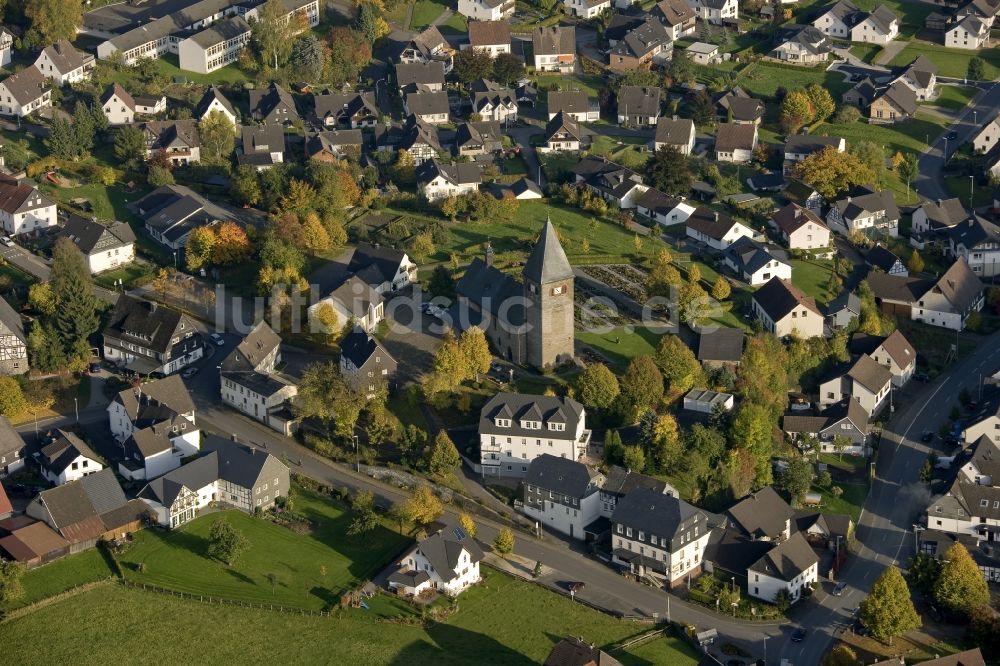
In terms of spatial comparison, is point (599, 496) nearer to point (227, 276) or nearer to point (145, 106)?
point (227, 276)

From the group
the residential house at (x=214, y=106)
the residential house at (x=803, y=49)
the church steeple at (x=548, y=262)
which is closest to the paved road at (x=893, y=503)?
the church steeple at (x=548, y=262)

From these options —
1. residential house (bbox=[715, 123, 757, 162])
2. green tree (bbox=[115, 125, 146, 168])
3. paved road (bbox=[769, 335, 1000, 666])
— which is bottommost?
paved road (bbox=[769, 335, 1000, 666])

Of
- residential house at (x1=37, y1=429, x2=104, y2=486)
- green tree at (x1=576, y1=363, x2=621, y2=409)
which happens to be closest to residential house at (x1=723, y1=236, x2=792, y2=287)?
green tree at (x1=576, y1=363, x2=621, y2=409)

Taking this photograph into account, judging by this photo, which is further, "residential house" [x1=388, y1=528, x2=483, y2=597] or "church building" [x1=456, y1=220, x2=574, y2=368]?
"church building" [x1=456, y1=220, x2=574, y2=368]

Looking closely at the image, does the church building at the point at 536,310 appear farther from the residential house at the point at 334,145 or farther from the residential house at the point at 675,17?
the residential house at the point at 675,17

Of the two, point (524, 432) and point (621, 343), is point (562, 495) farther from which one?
point (621, 343)

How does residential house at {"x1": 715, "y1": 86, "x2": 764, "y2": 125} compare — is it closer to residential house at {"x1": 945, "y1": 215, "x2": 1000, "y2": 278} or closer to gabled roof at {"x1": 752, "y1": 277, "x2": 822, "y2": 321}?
residential house at {"x1": 945, "y1": 215, "x2": 1000, "y2": 278}
